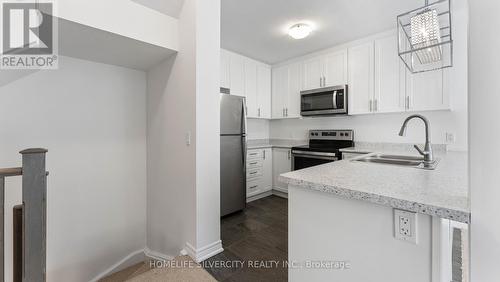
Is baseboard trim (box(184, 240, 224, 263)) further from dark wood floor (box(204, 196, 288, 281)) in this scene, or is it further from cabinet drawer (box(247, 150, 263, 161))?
cabinet drawer (box(247, 150, 263, 161))

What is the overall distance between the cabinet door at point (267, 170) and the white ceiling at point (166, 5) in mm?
2493

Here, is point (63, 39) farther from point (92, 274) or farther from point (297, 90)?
point (297, 90)

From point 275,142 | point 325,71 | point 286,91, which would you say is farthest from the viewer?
point 275,142

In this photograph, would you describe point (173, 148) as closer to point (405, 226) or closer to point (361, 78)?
point (405, 226)

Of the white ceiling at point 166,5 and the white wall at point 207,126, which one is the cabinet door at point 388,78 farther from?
the white ceiling at point 166,5

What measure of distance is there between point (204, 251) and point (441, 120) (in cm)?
328

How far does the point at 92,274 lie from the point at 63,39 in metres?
2.50

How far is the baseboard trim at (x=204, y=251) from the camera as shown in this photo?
194 centimetres

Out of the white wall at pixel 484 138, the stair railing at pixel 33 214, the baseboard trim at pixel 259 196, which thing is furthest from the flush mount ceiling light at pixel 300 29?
the stair railing at pixel 33 214

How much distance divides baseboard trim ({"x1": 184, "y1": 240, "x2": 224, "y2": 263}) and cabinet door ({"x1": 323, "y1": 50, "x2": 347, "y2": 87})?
2943 mm

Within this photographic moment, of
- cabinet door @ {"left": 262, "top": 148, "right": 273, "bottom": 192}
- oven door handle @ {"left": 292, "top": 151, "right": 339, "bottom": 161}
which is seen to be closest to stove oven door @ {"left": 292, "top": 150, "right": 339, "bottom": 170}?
oven door handle @ {"left": 292, "top": 151, "right": 339, "bottom": 161}

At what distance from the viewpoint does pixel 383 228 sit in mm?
862

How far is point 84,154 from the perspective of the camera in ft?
7.73

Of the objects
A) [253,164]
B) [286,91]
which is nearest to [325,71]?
[286,91]
